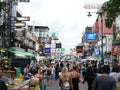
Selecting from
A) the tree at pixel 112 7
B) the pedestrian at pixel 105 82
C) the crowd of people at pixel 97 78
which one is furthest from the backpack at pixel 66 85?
the tree at pixel 112 7

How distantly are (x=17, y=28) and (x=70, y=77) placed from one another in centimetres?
5511

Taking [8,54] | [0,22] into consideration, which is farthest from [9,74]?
[0,22]

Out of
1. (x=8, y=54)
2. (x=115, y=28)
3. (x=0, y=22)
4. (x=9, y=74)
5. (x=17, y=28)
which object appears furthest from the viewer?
(x=115, y=28)

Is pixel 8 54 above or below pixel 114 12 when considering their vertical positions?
below

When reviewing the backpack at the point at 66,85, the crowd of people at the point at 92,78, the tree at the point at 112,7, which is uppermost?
the tree at the point at 112,7

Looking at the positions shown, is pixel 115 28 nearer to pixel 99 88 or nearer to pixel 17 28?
pixel 17 28

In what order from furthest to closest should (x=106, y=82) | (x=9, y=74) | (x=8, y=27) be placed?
(x=8, y=27)
(x=9, y=74)
(x=106, y=82)

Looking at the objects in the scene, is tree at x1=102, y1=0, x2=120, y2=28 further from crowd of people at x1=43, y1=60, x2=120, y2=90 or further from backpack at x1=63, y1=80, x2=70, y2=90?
backpack at x1=63, y1=80, x2=70, y2=90

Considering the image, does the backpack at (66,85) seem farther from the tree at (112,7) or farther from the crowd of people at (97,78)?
the tree at (112,7)

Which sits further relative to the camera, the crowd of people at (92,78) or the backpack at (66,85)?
the backpack at (66,85)

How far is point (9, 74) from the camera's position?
92.6ft

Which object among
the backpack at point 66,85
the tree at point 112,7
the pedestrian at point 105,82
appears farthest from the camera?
the tree at point 112,7

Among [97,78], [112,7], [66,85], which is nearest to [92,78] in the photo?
[66,85]

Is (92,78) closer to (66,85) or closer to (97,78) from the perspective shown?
(66,85)
